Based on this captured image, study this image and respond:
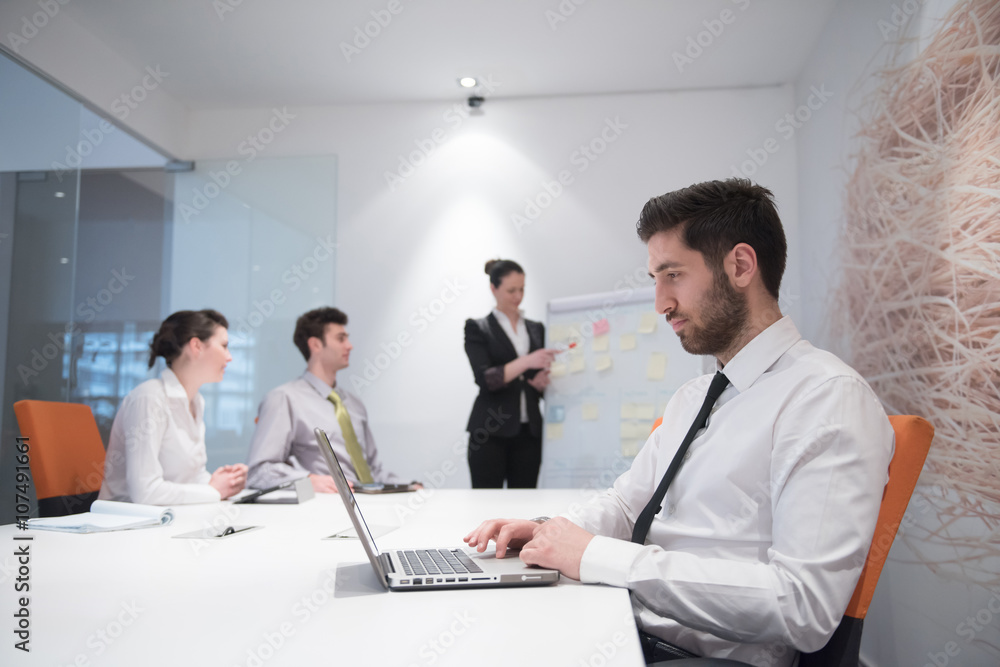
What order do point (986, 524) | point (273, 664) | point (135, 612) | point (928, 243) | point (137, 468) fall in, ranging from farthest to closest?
1. point (928, 243)
2. point (137, 468)
3. point (986, 524)
4. point (135, 612)
5. point (273, 664)

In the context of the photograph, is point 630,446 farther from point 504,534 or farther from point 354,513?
point 354,513

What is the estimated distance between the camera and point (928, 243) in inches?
91.0

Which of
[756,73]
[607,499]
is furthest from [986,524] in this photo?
[756,73]

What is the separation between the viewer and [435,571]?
103 centimetres

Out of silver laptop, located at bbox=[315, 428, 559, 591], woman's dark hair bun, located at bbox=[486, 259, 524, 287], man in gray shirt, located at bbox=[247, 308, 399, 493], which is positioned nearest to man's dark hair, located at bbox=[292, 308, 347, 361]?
man in gray shirt, located at bbox=[247, 308, 399, 493]

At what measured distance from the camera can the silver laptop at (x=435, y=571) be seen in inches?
39.0

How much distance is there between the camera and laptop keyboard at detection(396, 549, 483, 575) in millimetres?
1045

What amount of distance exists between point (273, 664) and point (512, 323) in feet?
10.3

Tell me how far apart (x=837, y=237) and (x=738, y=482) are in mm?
2683

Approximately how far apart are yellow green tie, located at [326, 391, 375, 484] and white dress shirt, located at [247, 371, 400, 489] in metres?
0.02

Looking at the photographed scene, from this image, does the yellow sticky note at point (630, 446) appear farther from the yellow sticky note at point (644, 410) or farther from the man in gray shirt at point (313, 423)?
the man in gray shirt at point (313, 423)

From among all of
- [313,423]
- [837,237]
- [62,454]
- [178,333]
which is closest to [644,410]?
[837,237]

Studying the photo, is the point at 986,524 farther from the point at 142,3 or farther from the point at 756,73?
the point at 142,3

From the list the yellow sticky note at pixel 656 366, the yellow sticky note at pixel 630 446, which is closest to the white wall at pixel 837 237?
the yellow sticky note at pixel 656 366
